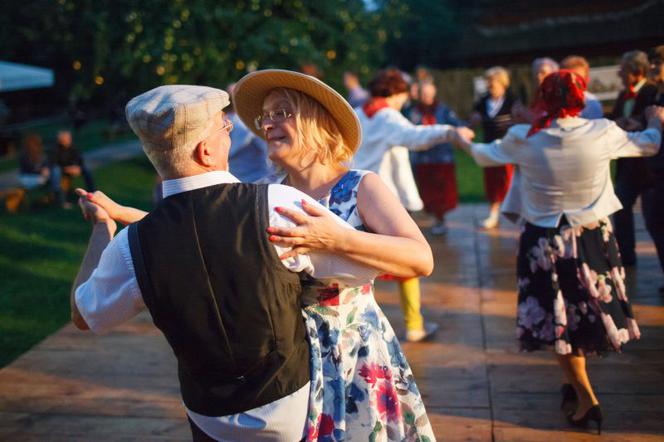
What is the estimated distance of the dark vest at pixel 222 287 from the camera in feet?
5.60

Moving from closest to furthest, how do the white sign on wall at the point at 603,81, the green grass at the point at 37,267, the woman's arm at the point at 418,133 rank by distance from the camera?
the woman's arm at the point at 418,133, the green grass at the point at 37,267, the white sign on wall at the point at 603,81

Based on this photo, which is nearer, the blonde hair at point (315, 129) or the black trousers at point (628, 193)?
the blonde hair at point (315, 129)

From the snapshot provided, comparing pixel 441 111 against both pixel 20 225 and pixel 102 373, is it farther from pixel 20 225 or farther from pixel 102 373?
pixel 20 225

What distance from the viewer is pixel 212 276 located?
1711 millimetres

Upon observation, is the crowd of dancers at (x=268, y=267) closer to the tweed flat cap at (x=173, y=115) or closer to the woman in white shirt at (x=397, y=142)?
the tweed flat cap at (x=173, y=115)

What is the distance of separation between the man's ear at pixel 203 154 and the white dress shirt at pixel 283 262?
34mm

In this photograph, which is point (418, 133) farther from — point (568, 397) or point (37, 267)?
point (37, 267)

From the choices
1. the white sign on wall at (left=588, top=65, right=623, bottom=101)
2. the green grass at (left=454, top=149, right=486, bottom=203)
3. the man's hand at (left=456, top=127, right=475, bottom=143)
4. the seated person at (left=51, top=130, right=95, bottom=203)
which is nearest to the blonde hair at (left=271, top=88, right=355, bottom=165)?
the man's hand at (left=456, top=127, right=475, bottom=143)

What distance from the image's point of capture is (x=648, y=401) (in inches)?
158

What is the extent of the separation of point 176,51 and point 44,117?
2819cm

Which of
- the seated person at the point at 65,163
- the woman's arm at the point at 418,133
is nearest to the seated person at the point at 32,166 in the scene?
the seated person at the point at 65,163

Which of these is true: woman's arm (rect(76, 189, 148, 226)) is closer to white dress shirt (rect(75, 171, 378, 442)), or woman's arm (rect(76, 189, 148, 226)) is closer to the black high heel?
white dress shirt (rect(75, 171, 378, 442))

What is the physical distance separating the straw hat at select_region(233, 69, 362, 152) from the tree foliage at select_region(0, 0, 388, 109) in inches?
441

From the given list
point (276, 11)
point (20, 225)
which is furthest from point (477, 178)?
point (20, 225)
